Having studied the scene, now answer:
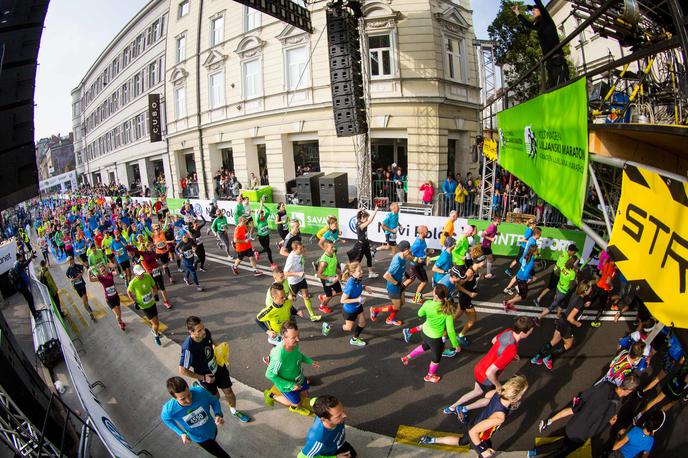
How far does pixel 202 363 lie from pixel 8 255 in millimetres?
11931

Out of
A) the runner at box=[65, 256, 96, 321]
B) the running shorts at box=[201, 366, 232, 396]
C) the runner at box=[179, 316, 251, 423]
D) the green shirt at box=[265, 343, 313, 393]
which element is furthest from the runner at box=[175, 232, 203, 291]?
the green shirt at box=[265, 343, 313, 393]

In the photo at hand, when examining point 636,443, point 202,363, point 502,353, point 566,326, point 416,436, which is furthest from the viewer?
point 566,326

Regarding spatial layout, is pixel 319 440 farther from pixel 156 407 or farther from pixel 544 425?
pixel 156 407

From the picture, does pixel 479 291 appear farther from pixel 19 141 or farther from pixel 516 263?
pixel 19 141

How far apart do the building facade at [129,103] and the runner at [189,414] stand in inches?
1122

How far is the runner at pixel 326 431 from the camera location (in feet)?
9.57

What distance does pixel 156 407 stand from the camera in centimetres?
495

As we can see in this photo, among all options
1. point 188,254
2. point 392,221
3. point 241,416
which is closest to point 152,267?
point 188,254

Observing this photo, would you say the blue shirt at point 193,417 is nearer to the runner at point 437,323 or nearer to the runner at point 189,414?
the runner at point 189,414

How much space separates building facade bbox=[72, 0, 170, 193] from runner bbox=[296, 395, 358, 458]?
29.6 meters

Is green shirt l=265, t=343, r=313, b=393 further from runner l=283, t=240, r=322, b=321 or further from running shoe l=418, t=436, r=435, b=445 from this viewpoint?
runner l=283, t=240, r=322, b=321

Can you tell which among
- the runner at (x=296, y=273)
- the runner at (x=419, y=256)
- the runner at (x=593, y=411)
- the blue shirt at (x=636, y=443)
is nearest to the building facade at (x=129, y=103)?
the runner at (x=296, y=273)

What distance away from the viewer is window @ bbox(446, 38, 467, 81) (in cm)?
1579

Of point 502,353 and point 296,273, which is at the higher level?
point 296,273
